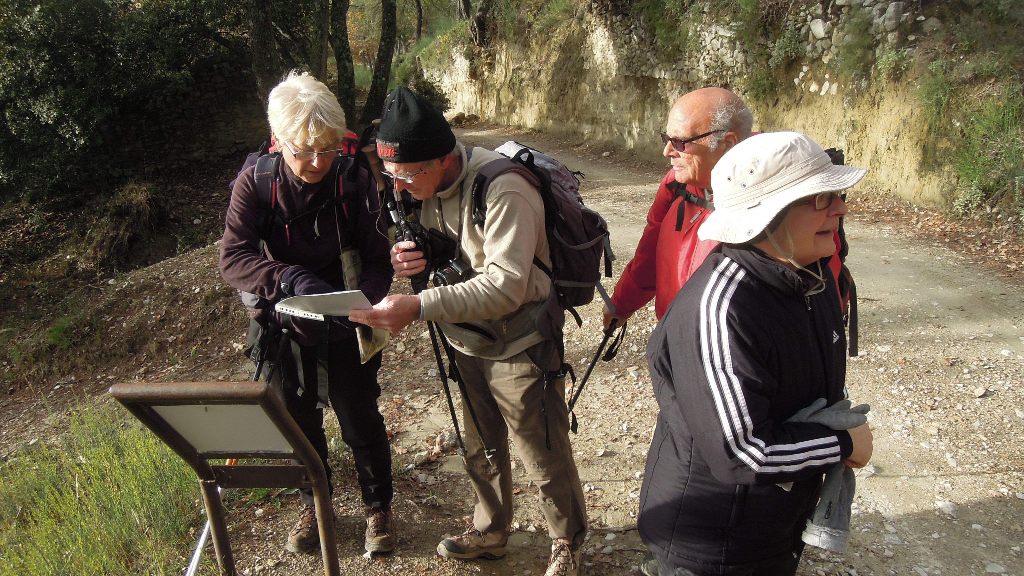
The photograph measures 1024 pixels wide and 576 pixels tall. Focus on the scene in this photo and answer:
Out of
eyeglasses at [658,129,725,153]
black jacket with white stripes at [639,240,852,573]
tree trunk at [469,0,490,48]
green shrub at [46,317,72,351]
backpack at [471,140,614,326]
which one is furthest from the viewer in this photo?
tree trunk at [469,0,490,48]

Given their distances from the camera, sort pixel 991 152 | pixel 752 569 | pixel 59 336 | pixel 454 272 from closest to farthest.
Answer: pixel 752 569 → pixel 454 272 → pixel 991 152 → pixel 59 336

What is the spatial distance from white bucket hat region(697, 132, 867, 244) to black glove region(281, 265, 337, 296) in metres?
1.45

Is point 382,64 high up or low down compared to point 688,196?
up

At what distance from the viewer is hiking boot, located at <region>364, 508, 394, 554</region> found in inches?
110

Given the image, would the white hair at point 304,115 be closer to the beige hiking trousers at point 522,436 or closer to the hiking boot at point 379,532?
the beige hiking trousers at point 522,436

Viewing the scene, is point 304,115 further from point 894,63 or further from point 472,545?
point 894,63

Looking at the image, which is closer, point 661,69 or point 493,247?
point 493,247

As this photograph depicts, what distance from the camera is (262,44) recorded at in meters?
11.0

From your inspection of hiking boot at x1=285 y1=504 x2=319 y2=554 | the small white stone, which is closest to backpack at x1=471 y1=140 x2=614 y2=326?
hiking boot at x1=285 y1=504 x2=319 y2=554

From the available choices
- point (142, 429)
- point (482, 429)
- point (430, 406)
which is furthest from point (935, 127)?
point (142, 429)

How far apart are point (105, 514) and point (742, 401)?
2828 millimetres

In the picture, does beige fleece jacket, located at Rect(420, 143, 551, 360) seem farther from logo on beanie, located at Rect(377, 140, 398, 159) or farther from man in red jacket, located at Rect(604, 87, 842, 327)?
man in red jacket, located at Rect(604, 87, 842, 327)

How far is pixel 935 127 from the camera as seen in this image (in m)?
7.14

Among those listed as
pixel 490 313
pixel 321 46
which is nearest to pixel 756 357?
pixel 490 313
